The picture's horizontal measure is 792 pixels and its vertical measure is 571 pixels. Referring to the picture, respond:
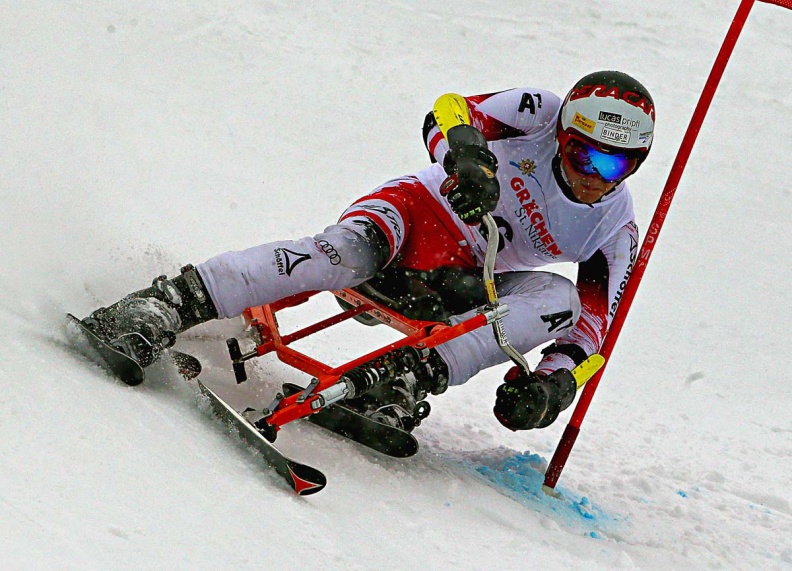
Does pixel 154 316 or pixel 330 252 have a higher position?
pixel 330 252

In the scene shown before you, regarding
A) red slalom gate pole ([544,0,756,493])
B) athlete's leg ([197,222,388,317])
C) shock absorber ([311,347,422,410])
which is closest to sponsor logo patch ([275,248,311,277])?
athlete's leg ([197,222,388,317])

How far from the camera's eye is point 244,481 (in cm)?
263

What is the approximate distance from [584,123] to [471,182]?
62 cm

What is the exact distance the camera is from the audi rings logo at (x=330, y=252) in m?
3.55

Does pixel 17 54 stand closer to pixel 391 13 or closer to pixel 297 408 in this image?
pixel 391 13

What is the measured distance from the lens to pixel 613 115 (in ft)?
11.5

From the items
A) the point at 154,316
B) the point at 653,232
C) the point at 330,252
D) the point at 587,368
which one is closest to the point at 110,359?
the point at 154,316

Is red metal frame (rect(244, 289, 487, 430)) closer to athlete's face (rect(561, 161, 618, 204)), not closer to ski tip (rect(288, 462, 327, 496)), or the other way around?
ski tip (rect(288, 462, 327, 496))

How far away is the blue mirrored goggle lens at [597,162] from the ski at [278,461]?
1.67 metres

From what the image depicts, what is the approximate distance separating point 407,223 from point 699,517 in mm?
1789

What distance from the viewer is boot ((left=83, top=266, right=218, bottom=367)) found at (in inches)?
122

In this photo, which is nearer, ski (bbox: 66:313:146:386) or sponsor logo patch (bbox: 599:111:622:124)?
ski (bbox: 66:313:146:386)

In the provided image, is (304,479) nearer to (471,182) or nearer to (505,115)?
(471,182)

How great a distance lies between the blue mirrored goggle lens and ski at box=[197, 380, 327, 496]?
65.9 inches
